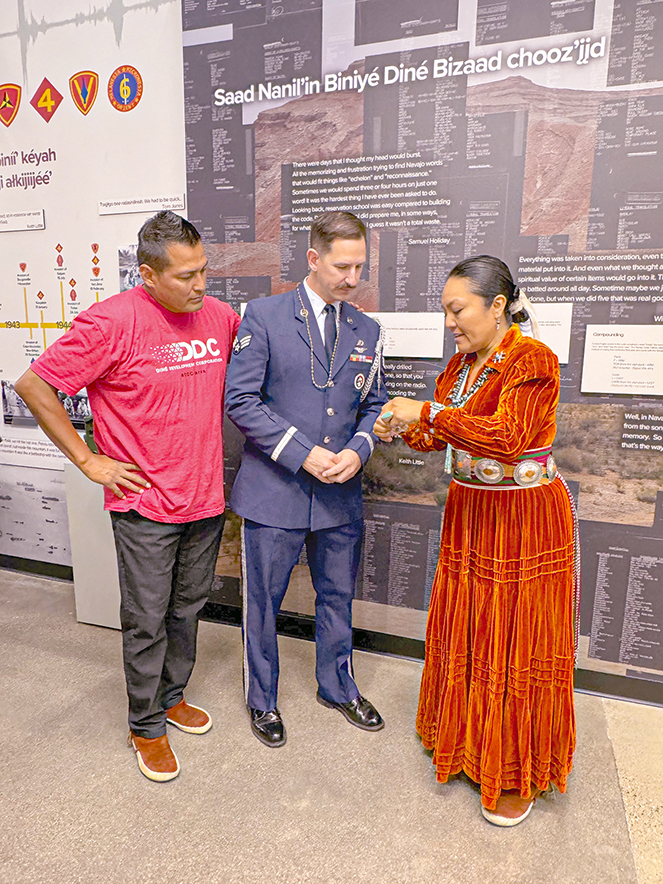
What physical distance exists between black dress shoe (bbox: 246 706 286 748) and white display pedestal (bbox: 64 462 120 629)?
1.03 meters

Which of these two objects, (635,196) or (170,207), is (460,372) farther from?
(170,207)

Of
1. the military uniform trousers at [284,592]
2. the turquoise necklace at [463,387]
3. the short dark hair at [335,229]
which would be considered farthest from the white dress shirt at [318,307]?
the military uniform trousers at [284,592]

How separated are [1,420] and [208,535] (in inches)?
77.8

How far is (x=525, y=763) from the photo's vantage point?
1745 mm

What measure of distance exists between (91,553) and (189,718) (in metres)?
1.05

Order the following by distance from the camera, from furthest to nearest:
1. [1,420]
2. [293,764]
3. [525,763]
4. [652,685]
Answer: [1,420] < [652,685] < [293,764] < [525,763]

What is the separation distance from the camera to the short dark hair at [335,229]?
6.10 feet

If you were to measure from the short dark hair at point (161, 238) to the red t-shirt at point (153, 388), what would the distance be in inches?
5.4

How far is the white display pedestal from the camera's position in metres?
2.82

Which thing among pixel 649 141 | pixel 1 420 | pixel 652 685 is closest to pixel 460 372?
pixel 649 141

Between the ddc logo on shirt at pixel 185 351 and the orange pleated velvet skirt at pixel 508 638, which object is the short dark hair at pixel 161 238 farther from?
the orange pleated velvet skirt at pixel 508 638

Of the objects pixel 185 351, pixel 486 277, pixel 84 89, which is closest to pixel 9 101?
pixel 84 89

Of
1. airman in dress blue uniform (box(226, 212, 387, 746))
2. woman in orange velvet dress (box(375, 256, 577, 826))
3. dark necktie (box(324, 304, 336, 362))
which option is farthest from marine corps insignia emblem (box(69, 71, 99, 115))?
woman in orange velvet dress (box(375, 256, 577, 826))

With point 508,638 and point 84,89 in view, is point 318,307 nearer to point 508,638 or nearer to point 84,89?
point 508,638
